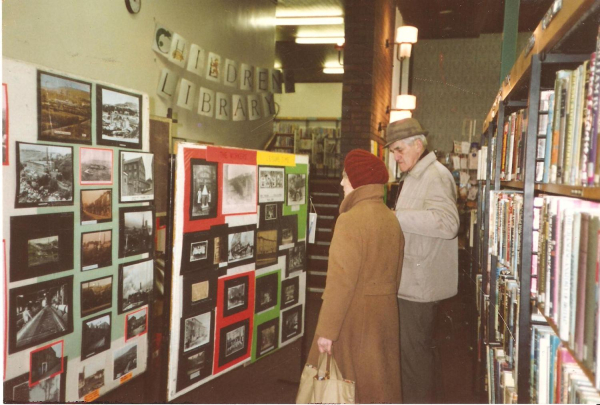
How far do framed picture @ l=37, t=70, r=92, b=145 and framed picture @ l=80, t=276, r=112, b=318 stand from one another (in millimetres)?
567

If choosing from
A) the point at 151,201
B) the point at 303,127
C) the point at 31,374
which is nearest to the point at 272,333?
the point at 151,201

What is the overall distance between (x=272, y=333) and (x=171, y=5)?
341cm

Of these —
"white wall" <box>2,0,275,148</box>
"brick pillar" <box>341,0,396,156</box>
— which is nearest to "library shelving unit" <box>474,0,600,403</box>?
"white wall" <box>2,0,275,148</box>

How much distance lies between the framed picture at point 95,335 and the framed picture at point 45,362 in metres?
0.10

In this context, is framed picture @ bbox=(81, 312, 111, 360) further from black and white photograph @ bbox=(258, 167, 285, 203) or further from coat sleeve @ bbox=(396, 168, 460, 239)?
coat sleeve @ bbox=(396, 168, 460, 239)

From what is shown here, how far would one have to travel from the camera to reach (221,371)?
2193mm

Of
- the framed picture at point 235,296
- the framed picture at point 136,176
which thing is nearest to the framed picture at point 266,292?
the framed picture at point 235,296

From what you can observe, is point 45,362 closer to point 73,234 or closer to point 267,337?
point 73,234

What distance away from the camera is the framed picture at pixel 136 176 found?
194 centimetres

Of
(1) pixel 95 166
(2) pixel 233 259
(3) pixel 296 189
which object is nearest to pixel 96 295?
(1) pixel 95 166

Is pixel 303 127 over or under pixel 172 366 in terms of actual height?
over

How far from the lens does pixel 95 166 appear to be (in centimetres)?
181

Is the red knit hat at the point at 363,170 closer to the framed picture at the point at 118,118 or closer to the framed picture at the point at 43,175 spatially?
the framed picture at the point at 118,118

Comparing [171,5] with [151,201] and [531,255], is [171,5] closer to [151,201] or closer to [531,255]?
[151,201]
